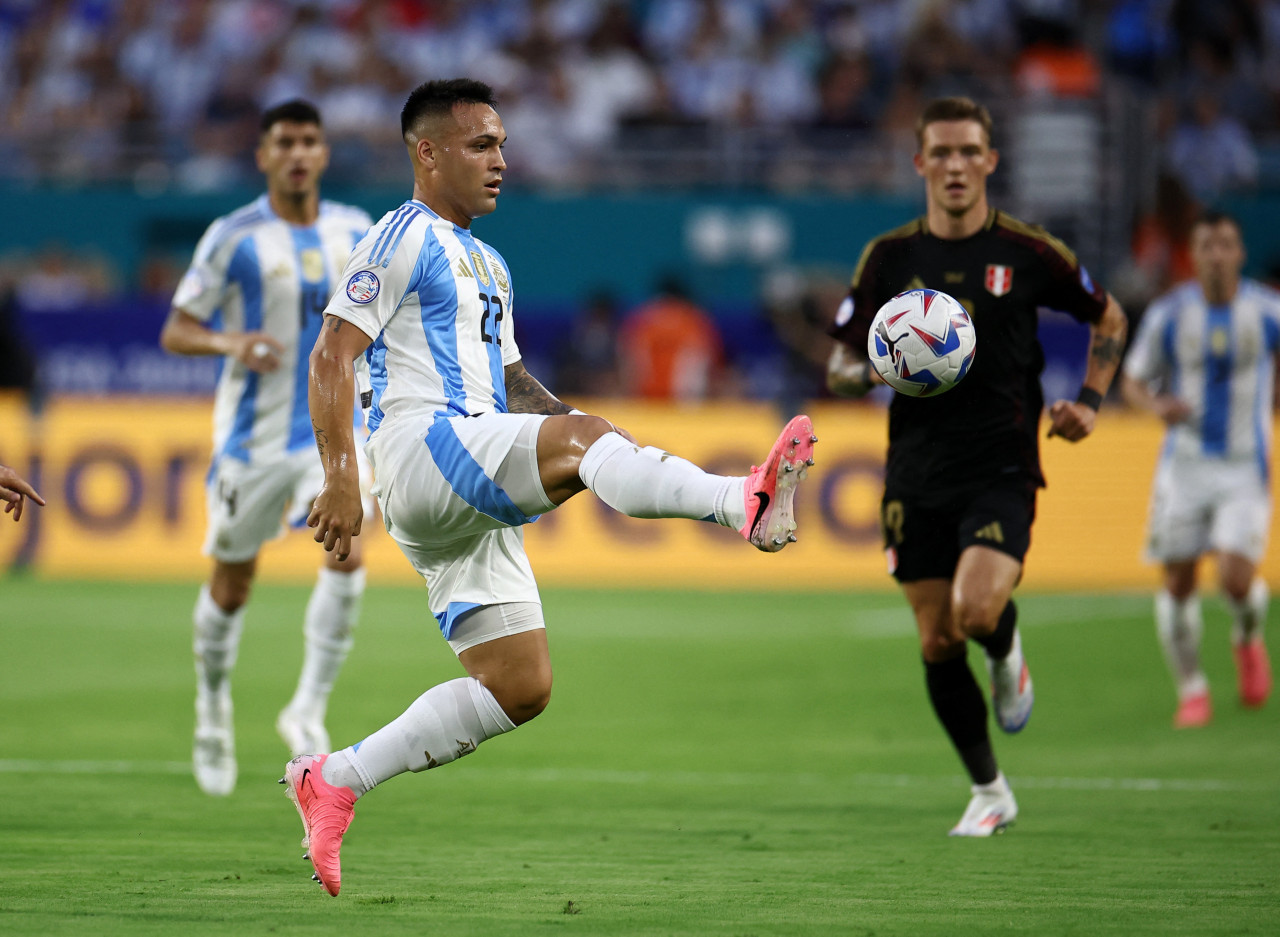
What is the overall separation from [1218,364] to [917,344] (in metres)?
4.86

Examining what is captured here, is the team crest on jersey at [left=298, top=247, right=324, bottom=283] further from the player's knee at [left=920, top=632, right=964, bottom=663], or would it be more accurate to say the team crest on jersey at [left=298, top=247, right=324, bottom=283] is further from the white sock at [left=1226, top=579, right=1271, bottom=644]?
the white sock at [left=1226, top=579, right=1271, bottom=644]

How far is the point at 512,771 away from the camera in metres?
7.96

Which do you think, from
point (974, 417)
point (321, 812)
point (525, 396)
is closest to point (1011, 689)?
point (974, 417)

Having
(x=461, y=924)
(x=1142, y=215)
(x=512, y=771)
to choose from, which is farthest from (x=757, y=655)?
(x=1142, y=215)

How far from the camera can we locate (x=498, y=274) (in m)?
5.40

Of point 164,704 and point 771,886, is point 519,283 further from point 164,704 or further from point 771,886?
point 771,886

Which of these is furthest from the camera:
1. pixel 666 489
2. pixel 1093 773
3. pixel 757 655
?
pixel 757 655

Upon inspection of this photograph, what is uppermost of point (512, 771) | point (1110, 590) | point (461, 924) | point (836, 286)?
point (836, 286)

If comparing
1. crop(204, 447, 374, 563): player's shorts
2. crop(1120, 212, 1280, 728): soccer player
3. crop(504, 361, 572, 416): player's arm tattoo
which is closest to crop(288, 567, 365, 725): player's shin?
crop(204, 447, 374, 563): player's shorts

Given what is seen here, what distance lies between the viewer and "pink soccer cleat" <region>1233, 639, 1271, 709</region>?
9.80 metres

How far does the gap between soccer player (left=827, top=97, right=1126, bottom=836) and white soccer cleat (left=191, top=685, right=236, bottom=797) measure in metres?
3.01

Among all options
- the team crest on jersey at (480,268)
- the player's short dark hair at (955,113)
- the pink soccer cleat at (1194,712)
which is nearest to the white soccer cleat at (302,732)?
the team crest on jersey at (480,268)

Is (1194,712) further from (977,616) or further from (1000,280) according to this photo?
(1000,280)

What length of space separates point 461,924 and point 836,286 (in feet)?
44.4
